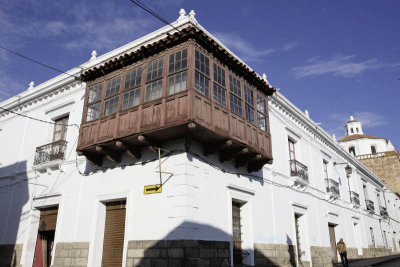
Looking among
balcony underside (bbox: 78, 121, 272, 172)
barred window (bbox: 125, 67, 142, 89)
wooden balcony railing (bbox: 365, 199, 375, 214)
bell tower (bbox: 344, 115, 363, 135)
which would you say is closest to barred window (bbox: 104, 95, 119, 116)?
barred window (bbox: 125, 67, 142, 89)

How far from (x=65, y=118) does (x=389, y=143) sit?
1650 inches

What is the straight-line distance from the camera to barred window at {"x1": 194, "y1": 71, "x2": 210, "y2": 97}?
938 centimetres

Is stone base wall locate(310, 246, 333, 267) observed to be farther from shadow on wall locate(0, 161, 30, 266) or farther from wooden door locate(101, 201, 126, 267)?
shadow on wall locate(0, 161, 30, 266)

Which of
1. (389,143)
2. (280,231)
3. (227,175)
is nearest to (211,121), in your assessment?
(227,175)

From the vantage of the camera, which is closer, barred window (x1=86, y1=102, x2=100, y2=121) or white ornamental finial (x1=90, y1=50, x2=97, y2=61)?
barred window (x1=86, y1=102, x2=100, y2=121)

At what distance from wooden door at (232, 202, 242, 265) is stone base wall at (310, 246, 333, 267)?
17.0 ft

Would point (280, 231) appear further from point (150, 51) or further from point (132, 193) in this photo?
point (150, 51)

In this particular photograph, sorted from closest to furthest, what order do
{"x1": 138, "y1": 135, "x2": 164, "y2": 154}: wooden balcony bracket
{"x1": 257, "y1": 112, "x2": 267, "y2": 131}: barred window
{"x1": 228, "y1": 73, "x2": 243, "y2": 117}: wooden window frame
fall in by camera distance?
{"x1": 138, "y1": 135, "x2": 164, "y2": 154}: wooden balcony bracket < {"x1": 228, "y1": 73, "x2": 243, "y2": 117}: wooden window frame < {"x1": 257, "y1": 112, "x2": 267, "y2": 131}: barred window

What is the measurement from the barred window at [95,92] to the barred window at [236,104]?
4580 millimetres

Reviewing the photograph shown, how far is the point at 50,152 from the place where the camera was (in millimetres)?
13133

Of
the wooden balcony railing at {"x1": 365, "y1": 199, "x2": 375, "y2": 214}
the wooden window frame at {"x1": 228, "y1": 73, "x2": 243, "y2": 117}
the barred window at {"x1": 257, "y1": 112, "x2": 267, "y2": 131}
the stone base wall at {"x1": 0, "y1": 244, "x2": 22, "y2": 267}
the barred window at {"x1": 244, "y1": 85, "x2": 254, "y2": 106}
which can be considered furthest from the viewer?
the wooden balcony railing at {"x1": 365, "y1": 199, "x2": 375, "y2": 214}

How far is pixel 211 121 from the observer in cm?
933

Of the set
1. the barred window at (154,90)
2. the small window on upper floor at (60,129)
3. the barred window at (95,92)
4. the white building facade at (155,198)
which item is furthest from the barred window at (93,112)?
the small window on upper floor at (60,129)

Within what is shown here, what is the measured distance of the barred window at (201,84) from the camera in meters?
9.38
